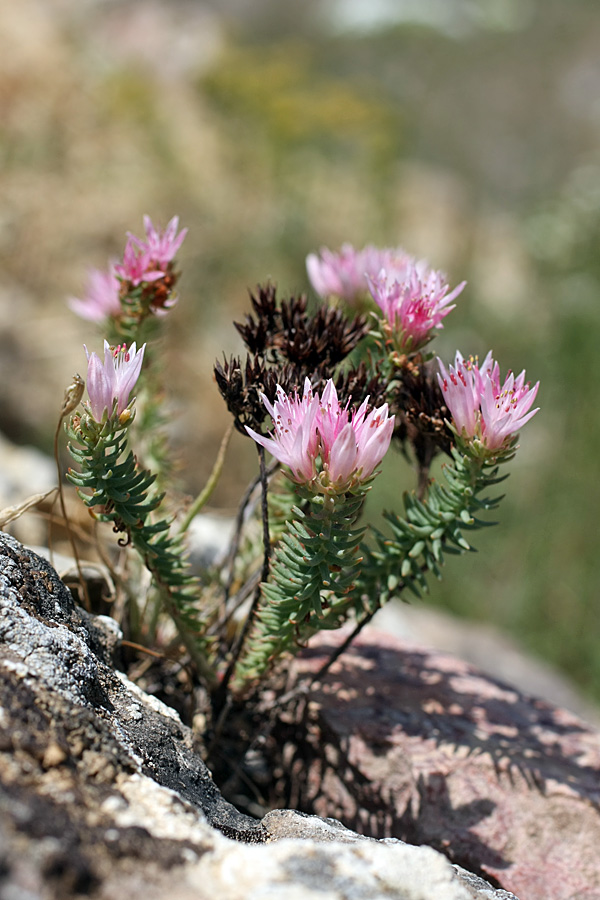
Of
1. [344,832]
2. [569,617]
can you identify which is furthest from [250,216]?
[344,832]

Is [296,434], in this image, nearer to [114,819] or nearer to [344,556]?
[344,556]

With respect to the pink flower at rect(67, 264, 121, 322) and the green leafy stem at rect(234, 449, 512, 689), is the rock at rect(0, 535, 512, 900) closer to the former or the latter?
the green leafy stem at rect(234, 449, 512, 689)

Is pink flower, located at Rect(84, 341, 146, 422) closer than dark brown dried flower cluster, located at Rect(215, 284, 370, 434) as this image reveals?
Yes

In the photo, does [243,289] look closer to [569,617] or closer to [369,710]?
[569,617]

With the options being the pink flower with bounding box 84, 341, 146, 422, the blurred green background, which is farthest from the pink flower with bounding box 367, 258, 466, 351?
the blurred green background

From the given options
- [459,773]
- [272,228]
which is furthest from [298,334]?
[272,228]

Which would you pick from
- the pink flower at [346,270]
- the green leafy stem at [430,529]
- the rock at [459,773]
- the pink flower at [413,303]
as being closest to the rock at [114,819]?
the rock at [459,773]
